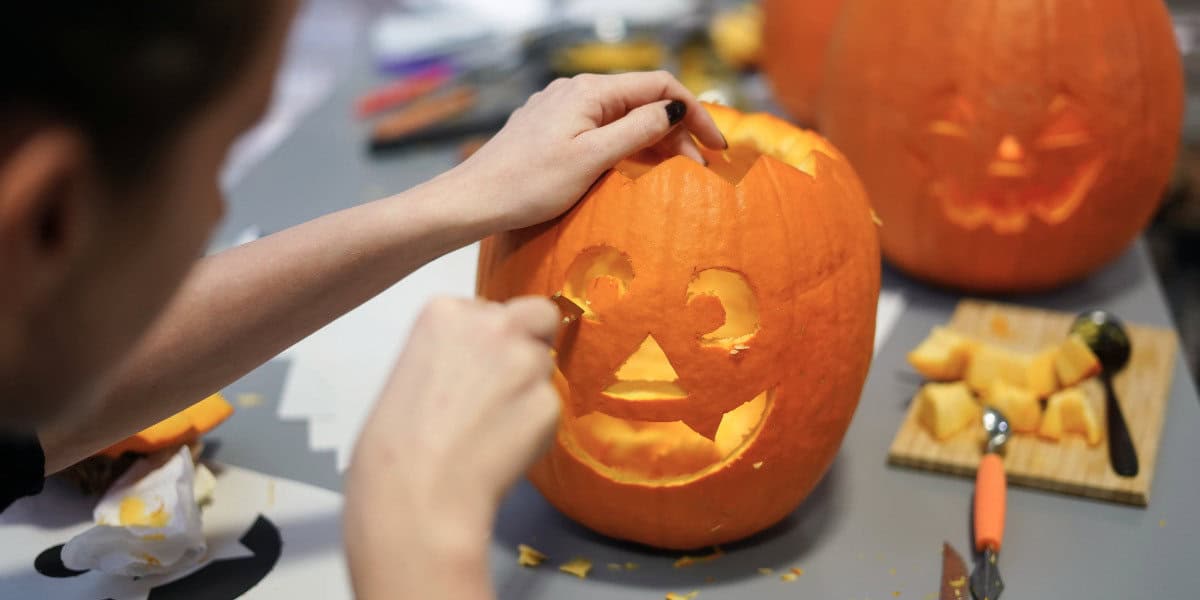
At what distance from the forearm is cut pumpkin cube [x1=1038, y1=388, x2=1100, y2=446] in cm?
53

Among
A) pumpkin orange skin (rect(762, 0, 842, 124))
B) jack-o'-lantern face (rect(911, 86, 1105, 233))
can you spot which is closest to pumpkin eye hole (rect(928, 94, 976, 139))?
jack-o'-lantern face (rect(911, 86, 1105, 233))

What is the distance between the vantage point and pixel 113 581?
2.89 feet

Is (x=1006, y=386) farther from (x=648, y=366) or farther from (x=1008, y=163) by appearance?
(x=648, y=366)

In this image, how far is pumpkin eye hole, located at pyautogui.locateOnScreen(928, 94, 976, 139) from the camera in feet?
3.86

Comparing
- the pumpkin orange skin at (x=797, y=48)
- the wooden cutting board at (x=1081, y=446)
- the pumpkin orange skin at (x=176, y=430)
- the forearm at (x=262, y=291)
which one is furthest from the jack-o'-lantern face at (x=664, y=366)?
the pumpkin orange skin at (x=797, y=48)

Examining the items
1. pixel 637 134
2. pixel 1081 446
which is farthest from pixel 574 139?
pixel 1081 446

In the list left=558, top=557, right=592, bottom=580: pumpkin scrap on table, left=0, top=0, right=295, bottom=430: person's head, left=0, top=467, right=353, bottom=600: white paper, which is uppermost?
left=0, top=0, right=295, bottom=430: person's head

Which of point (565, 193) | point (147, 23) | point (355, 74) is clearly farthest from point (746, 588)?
point (355, 74)

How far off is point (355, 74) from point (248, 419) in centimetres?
107

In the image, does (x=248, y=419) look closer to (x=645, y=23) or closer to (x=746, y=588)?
(x=746, y=588)

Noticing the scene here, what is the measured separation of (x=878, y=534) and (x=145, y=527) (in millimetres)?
573

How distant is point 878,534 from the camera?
36.3 inches

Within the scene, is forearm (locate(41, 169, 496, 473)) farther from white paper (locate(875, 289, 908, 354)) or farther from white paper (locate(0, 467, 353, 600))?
white paper (locate(875, 289, 908, 354))

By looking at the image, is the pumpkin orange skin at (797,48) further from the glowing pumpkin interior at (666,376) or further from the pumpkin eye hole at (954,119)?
the glowing pumpkin interior at (666,376)
